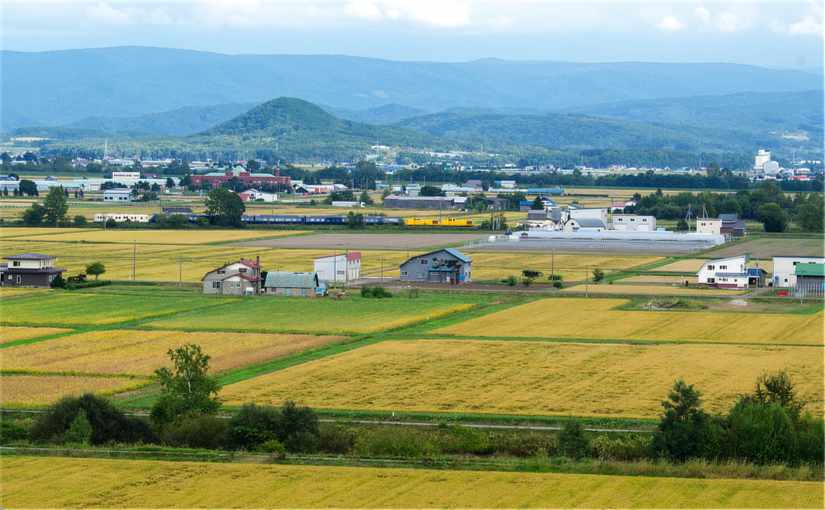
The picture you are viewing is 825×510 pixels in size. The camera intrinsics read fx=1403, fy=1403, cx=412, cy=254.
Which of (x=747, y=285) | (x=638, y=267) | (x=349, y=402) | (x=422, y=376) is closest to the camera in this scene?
(x=349, y=402)

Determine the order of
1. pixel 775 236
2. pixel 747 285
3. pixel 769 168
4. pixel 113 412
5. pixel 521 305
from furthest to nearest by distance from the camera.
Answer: pixel 769 168 → pixel 775 236 → pixel 747 285 → pixel 521 305 → pixel 113 412

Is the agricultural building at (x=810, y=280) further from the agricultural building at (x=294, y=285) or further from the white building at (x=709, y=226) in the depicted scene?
the white building at (x=709, y=226)

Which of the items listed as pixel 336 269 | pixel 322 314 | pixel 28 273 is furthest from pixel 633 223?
pixel 322 314

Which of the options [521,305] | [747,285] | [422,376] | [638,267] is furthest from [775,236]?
[422,376]

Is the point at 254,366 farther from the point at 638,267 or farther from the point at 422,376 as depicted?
the point at 638,267

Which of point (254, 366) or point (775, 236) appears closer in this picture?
point (254, 366)

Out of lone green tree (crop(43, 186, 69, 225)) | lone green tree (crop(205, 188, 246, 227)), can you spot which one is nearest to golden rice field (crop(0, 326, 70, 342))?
lone green tree (crop(43, 186, 69, 225))

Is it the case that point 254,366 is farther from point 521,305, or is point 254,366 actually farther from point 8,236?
point 8,236
